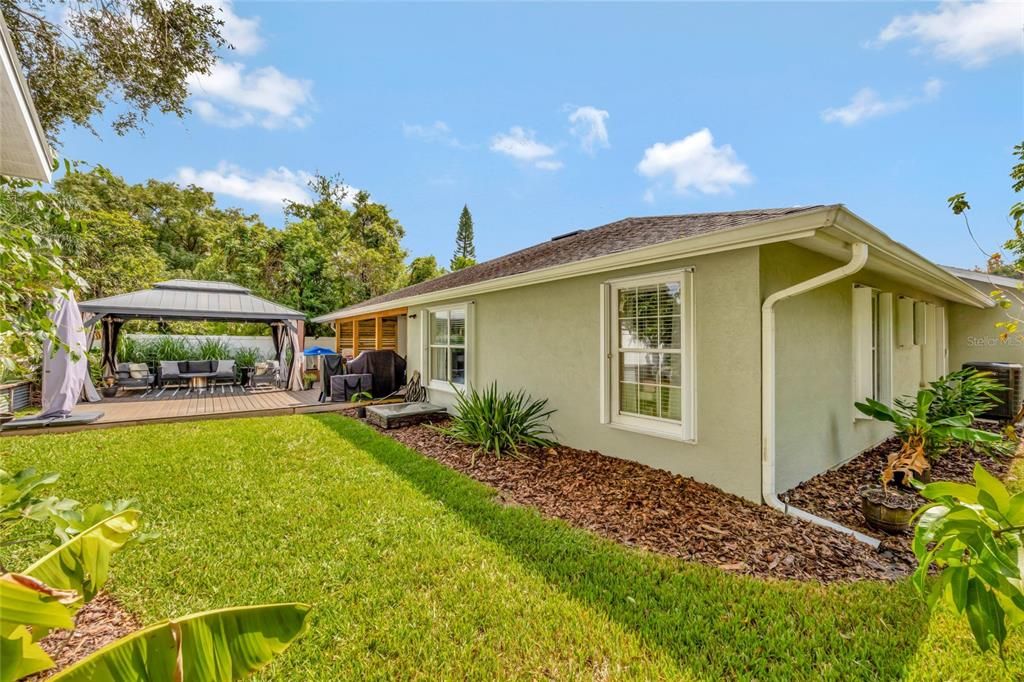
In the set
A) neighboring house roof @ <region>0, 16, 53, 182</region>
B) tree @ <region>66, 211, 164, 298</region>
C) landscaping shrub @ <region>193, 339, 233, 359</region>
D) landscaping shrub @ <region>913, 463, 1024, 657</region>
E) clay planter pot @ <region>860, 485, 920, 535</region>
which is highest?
tree @ <region>66, 211, 164, 298</region>

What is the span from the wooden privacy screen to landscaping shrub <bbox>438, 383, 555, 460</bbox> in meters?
8.81

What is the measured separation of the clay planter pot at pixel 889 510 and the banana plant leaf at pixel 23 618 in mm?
5576

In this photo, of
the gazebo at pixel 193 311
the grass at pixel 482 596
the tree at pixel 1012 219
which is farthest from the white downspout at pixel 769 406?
the gazebo at pixel 193 311

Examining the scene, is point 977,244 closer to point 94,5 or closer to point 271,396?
point 94,5

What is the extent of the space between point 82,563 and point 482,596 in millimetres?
2329

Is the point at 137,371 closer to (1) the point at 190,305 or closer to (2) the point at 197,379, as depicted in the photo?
(2) the point at 197,379

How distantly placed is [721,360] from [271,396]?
12841mm

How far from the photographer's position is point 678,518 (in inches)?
169

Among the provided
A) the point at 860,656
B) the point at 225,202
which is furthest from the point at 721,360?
the point at 225,202

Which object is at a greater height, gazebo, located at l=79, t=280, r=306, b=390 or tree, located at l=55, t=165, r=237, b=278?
tree, located at l=55, t=165, r=237, b=278

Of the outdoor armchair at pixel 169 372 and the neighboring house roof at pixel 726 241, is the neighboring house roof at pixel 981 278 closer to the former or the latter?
the neighboring house roof at pixel 726 241

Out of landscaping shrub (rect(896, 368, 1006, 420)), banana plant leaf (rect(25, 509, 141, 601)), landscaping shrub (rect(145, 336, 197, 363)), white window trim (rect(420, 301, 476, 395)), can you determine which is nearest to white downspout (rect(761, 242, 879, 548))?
landscaping shrub (rect(896, 368, 1006, 420))

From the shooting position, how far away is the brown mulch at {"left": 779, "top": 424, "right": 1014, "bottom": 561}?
409 centimetres

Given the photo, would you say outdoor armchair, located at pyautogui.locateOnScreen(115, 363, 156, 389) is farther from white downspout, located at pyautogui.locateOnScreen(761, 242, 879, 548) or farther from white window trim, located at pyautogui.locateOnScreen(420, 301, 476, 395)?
white downspout, located at pyautogui.locateOnScreen(761, 242, 879, 548)
